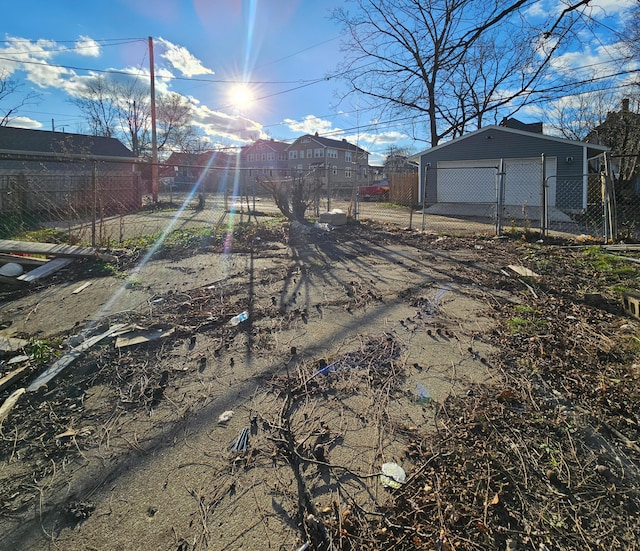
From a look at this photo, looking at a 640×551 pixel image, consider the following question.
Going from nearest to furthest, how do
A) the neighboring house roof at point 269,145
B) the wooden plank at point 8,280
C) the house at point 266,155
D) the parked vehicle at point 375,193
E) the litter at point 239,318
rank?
the litter at point 239,318
the wooden plank at point 8,280
the parked vehicle at point 375,193
the house at point 266,155
the neighboring house roof at point 269,145

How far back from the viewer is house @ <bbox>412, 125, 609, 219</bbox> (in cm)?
1596

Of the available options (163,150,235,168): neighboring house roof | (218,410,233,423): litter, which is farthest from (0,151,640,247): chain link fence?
(163,150,235,168): neighboring house roof

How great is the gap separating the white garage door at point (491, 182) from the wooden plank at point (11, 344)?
16.9 metres

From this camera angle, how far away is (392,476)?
1898 mm

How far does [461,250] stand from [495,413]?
6460mm

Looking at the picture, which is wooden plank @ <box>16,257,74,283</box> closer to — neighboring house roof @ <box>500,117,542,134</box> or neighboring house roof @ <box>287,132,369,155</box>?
neighboring house roof @ <box>500,117,542,134</box>

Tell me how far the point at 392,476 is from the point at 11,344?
3.57 m

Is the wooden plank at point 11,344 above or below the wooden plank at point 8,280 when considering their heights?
below

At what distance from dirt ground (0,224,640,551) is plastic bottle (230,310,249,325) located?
14cm

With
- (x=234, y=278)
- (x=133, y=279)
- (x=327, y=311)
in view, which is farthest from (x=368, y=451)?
(x=133, y=279)

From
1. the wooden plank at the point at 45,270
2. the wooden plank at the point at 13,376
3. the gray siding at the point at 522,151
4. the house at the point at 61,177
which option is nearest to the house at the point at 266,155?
the house at the point at 61,177

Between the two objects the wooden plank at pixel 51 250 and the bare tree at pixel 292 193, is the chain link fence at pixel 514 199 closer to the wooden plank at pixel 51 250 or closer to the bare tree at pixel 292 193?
the bare tree at pixel 292 193

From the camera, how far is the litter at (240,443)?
211 cm

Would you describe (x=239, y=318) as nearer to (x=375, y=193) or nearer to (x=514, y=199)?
(x=514, y=199)
